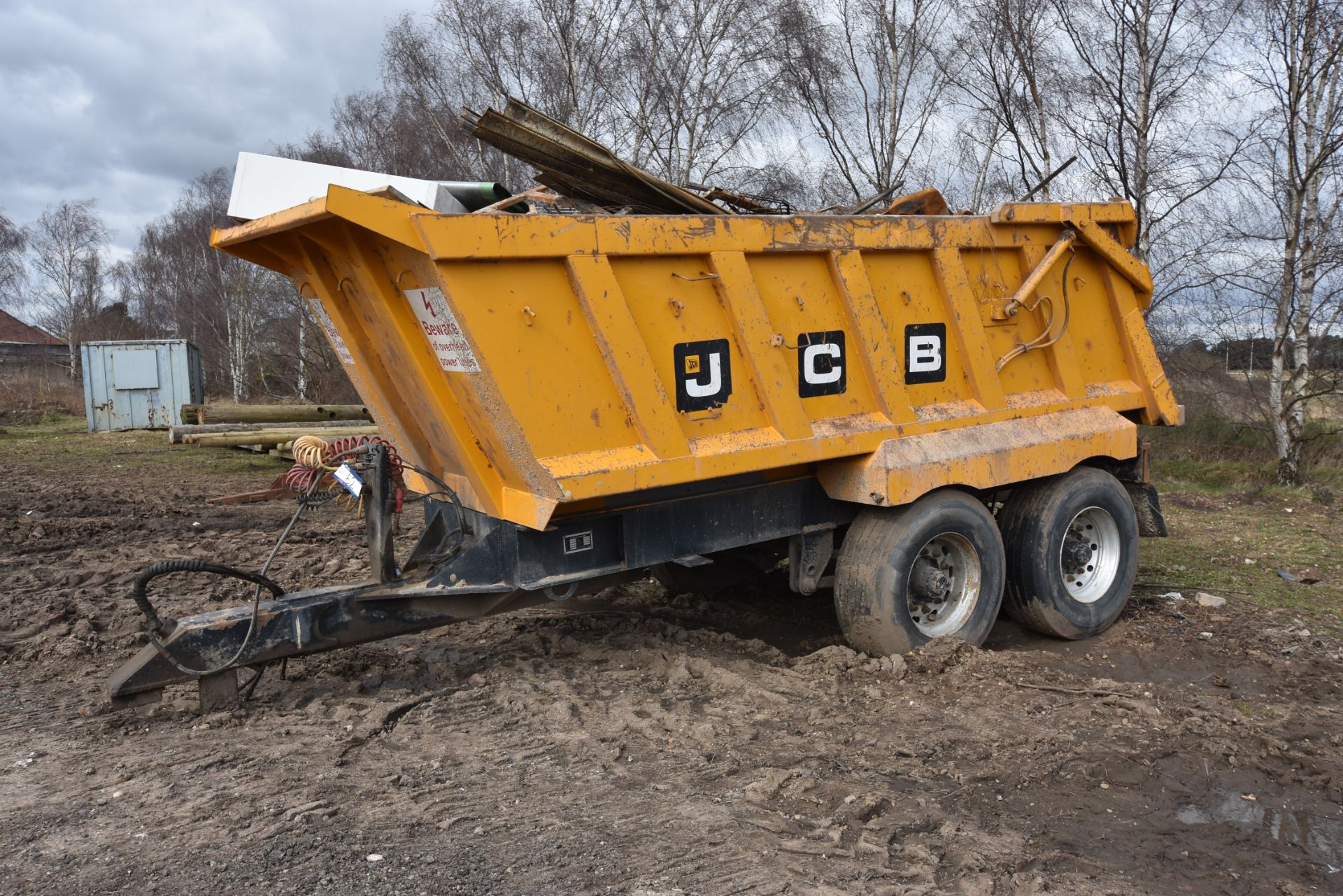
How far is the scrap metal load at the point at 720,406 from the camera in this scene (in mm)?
4137

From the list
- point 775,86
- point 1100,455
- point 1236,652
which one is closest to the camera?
point 1236,652

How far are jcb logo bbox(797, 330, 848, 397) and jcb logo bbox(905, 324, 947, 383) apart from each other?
17.6 inches

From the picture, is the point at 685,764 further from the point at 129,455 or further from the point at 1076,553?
the point at 129,455

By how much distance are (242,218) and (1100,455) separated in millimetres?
4906

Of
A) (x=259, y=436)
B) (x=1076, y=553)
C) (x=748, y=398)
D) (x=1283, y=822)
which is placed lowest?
(x=1283, y=822)

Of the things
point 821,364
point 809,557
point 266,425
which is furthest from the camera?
point 266,425

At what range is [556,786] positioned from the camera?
375 cm

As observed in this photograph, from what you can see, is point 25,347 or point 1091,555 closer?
point 1091,555

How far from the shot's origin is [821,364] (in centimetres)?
493

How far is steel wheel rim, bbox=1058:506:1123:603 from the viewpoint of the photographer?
605cm

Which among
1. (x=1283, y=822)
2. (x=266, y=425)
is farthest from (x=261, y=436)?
(x=1283, y=822)

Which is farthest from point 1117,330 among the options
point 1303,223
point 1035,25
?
point 1035,25

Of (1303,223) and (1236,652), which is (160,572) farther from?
(1303,223)

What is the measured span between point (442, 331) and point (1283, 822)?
368cm
